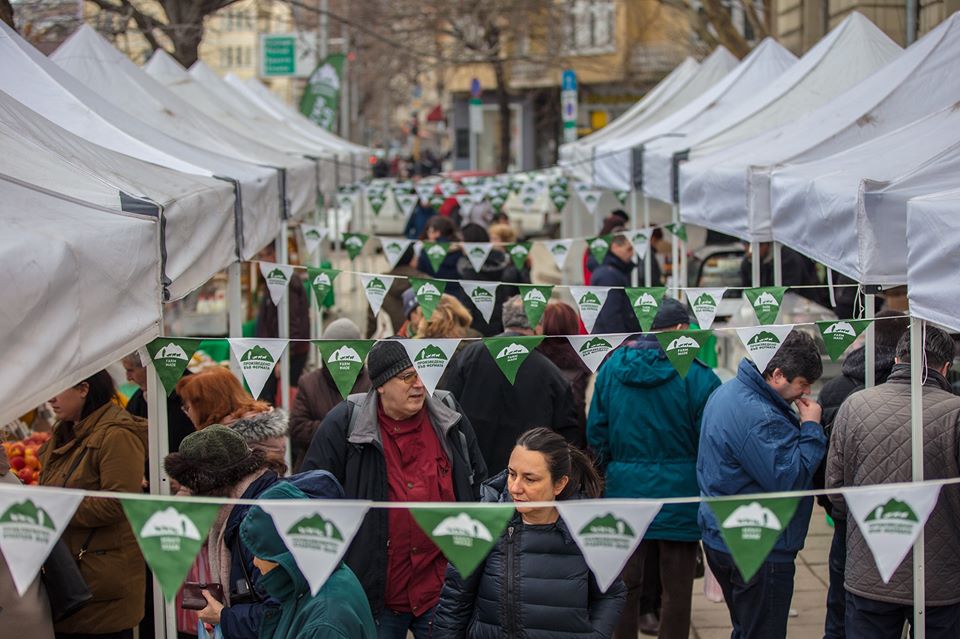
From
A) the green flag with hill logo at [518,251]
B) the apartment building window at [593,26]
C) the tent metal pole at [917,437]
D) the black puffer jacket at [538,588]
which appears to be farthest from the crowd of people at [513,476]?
the apartment building window at [593,26]

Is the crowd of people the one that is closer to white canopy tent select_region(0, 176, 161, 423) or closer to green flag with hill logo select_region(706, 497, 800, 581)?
white canopy tent select_region(0, 176, 161, 423)

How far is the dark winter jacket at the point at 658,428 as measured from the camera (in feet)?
21.2

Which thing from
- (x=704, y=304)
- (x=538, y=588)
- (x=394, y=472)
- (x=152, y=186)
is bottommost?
(x=538, y=588)

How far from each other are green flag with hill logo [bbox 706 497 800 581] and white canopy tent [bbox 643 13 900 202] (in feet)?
26.2

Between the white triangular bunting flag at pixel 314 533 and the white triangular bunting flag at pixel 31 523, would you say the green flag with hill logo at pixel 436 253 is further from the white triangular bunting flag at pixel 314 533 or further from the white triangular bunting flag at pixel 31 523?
the white triangular bunting flag at pixel 31 523

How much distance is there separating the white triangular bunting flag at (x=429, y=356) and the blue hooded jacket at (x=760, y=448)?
4.39ft

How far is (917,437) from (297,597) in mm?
2653

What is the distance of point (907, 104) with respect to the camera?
28.0 ft

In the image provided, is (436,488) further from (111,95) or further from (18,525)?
(111,95)

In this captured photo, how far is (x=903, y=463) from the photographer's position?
17.2ft

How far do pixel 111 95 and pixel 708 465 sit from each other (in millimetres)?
6683

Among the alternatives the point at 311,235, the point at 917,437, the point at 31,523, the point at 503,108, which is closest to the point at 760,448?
the point at 917,437

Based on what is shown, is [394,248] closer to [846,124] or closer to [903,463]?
[846,124]

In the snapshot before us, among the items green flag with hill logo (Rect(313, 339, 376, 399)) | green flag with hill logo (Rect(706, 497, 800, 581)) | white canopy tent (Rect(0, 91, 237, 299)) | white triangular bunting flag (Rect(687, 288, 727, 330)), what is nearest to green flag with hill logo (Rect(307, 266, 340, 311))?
white canopy tent (Rect(0, 91, 237, 299))
